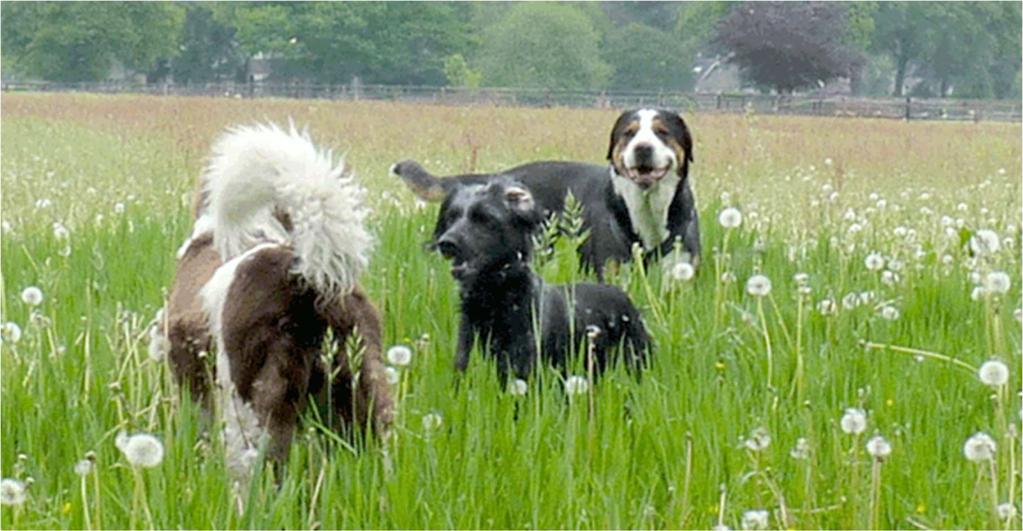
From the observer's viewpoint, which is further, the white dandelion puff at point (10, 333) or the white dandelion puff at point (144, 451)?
the white dandelion puff at point (10, 333)

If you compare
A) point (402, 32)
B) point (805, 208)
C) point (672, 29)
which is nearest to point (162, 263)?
point (805, 208)

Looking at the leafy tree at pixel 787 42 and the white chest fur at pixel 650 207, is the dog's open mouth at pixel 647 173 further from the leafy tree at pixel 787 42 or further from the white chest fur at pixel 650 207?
the leafy tree at pixel 787 42

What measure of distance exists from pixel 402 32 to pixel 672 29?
4389 millimetres

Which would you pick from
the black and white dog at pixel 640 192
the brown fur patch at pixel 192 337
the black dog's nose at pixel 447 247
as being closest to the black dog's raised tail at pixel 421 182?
the black and white dog at pixel 640 192

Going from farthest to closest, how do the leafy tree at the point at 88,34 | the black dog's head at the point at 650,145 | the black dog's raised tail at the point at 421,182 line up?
the leafy tree at the point at 88,34
the black dog's raised tail at the point at 421,182
the black dog's head at the point at 650,145

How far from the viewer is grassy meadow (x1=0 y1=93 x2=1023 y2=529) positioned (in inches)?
139

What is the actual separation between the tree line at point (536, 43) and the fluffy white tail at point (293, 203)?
915cm

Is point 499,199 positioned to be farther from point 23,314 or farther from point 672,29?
point 672,29

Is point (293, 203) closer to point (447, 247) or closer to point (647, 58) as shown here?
point (447, 247)

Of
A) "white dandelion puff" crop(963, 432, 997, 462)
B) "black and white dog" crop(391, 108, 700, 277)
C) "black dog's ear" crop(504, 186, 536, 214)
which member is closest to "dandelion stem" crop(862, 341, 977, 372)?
"white dandelion puff" crop(963, 432, 997, 462)

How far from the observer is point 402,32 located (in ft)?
59.2

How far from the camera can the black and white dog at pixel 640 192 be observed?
26.7 ft

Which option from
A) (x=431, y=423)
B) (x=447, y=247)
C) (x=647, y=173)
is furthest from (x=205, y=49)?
(x=431, y=423)

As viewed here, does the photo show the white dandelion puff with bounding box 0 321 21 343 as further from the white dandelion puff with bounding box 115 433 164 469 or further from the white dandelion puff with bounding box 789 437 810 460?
the white dandelion puff with bounding box 789 437 810 460
